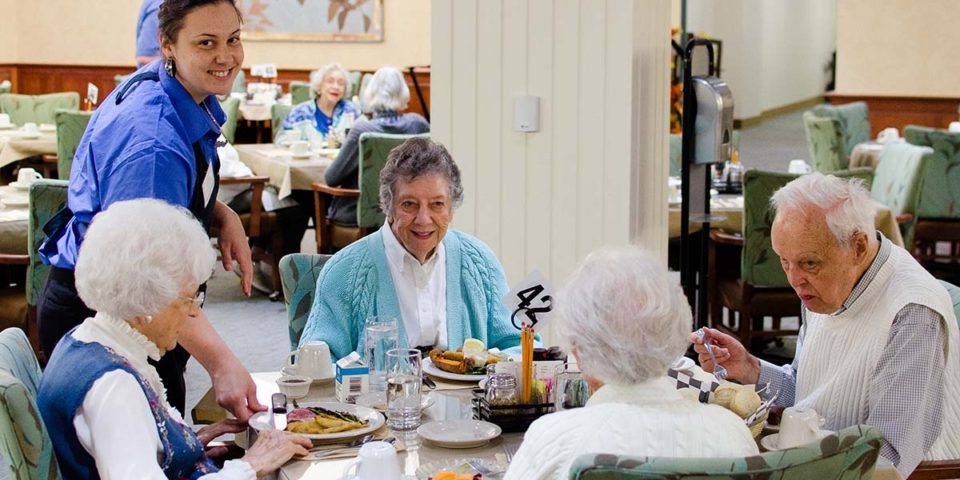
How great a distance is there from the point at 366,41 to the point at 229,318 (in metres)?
8.15

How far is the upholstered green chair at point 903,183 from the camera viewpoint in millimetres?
6355

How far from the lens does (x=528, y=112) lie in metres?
4.52

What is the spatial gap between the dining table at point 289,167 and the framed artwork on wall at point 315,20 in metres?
6.79

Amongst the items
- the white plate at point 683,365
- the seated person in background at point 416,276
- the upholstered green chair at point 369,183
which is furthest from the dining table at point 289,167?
the white plate at point 683,365

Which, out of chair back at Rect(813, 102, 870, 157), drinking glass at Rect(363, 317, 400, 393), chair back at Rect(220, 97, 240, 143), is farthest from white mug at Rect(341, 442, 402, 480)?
chair back at Rect(220, 97, 240, 143)

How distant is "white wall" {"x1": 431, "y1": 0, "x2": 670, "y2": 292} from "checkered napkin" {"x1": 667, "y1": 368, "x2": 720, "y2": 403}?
6.46 feet

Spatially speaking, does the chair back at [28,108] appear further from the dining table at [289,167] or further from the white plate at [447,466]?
the white plate at [447,466]

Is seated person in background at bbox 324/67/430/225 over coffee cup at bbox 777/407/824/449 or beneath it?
over

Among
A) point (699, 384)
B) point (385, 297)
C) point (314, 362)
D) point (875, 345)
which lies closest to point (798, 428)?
point (699, 384)

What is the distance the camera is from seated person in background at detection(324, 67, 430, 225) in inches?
264

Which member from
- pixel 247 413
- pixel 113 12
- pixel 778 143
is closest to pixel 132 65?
pixel 113 12

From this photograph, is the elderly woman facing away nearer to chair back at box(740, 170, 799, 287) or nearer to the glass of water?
the glass of water

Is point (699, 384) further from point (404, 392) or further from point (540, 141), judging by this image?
point (540, 141)

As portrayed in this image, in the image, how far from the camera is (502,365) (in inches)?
102
